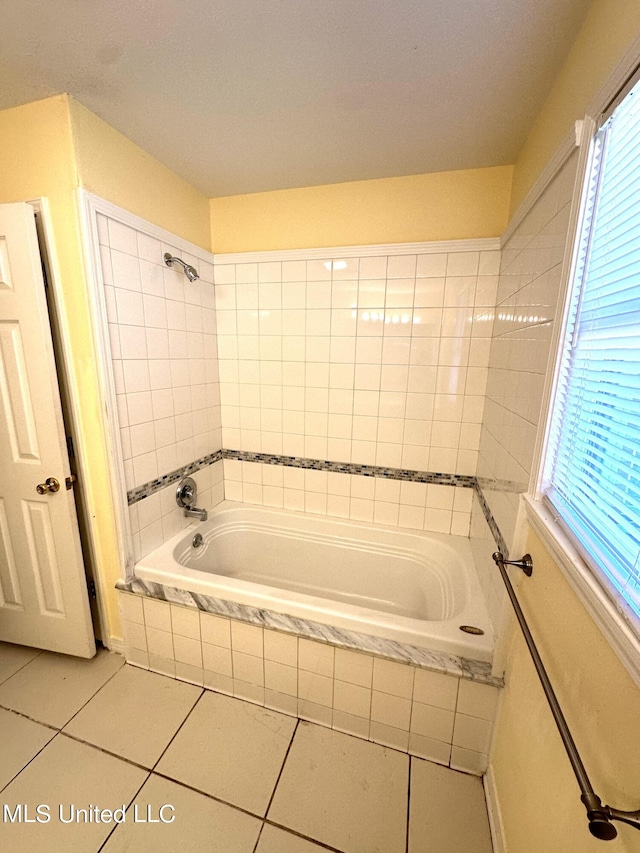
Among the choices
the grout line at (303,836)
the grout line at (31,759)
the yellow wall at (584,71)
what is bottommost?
the grout line at (303,836)

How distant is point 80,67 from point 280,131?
0.69m

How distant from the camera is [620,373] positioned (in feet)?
2.15

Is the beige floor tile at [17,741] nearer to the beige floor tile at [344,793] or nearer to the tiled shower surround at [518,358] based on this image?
the beige floor tile at [344,793]

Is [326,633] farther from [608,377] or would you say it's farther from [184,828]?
[608,377]

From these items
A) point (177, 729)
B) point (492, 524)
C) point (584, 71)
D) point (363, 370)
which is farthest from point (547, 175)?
point (177, 729)

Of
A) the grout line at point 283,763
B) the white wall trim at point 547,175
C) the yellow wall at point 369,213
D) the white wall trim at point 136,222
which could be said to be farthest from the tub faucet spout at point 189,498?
the white wall trim at point 547,175

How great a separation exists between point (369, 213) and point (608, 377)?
1567 millimetres

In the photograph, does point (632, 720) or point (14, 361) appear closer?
point (632, 720)

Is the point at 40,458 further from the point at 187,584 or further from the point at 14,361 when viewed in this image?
the point at 187,584

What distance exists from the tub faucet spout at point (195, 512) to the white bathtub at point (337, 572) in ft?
0.22

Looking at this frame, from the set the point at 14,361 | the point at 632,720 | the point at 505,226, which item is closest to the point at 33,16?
the point at 14,361

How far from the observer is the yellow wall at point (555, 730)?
55 cm

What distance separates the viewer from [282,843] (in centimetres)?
104

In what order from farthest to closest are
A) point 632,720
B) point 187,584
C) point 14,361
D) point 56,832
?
point 187,584, point 14,361, point 56,832, point 632,720
